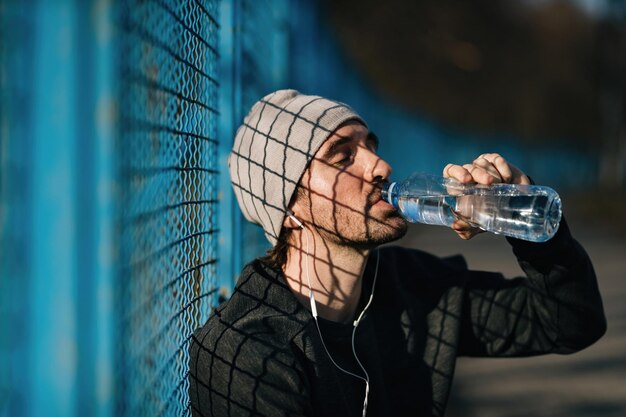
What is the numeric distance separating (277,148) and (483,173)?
704 mm

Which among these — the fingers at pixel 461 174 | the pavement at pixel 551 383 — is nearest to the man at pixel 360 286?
the fingers at pixel 461 174

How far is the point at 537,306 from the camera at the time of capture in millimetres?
2656

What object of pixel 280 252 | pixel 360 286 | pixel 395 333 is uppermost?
pixel 280 252

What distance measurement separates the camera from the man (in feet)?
7.73

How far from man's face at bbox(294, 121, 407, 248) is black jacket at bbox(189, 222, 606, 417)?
0.25 metres

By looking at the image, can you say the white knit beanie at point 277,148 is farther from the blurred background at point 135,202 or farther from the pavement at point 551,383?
the pavement at point 551,383

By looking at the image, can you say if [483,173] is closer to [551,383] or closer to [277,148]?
[277,148]

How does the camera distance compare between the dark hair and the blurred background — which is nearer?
the blurred background

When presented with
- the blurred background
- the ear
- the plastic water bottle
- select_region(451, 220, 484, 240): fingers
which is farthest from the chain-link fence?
select_region(451, 220, 484, 240): fingers

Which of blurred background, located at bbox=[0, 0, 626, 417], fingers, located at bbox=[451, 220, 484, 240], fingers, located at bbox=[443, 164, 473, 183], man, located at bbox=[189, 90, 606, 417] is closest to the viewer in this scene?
blurred background, located at bbox=[0, 0, 626, 417]

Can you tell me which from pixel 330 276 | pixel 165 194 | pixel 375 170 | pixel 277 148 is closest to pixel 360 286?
pixel 330 276

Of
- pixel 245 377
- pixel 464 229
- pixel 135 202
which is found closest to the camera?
pixel 135 202

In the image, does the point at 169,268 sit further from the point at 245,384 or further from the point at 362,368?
the point at 362,368

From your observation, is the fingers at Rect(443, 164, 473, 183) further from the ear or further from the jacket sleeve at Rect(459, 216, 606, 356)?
the ear
